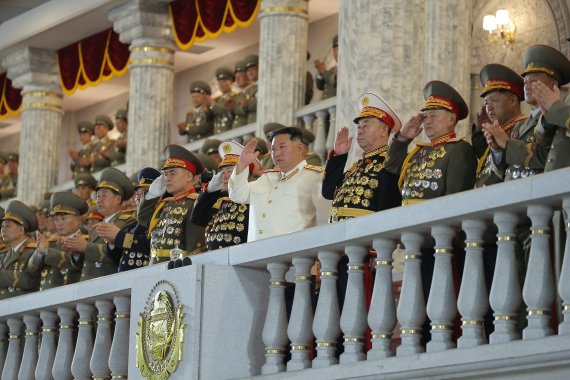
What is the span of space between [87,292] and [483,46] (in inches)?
239

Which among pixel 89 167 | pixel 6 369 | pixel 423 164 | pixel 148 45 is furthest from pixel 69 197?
pixel 89 167

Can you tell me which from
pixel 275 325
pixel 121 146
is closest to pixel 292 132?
pixel 275 325

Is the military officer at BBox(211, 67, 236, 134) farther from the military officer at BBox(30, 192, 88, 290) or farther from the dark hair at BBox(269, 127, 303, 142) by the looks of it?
the dark hair at BBox(269, 127, 303, 142)

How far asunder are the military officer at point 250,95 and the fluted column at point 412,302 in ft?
27.9

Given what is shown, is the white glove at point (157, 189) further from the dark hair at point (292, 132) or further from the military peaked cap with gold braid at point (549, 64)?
the military peaked cap with gold braid at point (549, 64)

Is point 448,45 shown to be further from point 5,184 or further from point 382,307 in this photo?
point 5,184

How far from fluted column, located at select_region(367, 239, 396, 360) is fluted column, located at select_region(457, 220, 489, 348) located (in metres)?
0.39

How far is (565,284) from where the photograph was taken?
16.6 ft

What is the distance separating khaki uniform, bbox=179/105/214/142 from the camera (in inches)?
587

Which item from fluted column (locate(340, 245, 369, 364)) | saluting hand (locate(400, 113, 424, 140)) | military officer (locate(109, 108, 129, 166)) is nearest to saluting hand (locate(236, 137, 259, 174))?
saluting hand (locate(400, 113, 424, 140))

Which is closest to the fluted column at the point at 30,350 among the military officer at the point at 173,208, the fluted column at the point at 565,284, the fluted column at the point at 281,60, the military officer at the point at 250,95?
the military officer at the point at 173,208

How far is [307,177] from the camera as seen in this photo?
739cm

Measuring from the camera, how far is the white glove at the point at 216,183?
7984mm

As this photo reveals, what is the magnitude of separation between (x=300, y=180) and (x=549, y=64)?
62.2 inches
